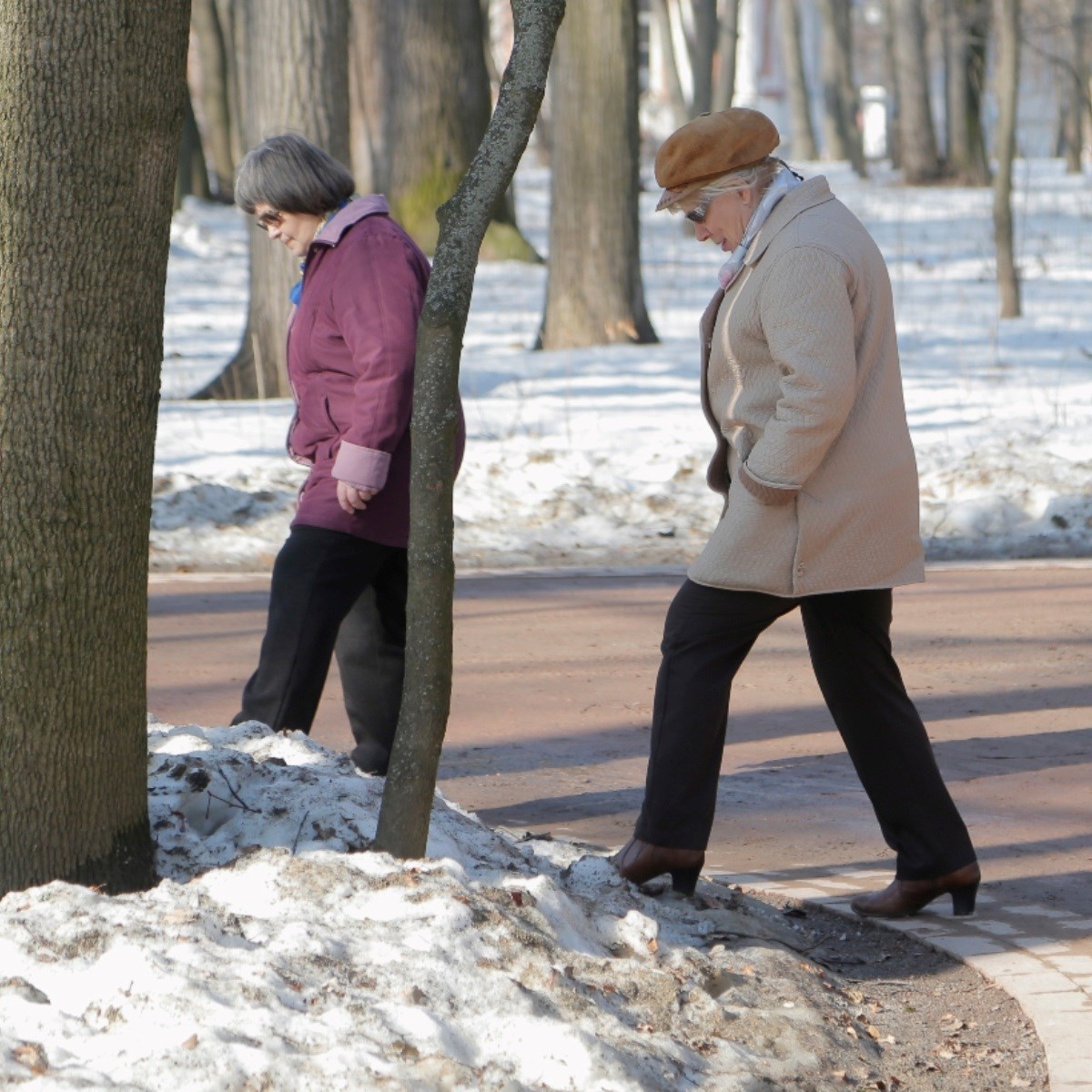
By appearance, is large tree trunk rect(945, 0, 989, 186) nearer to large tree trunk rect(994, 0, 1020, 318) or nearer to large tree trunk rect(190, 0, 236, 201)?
large tree trunk rect(190, 0, 236, 201)

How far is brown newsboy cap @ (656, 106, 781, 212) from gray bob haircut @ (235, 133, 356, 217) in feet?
3.69

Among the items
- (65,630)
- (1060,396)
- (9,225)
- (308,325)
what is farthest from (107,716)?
(1060,396)

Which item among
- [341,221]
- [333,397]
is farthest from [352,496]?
[341,221]

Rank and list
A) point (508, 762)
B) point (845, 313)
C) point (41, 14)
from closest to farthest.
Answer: point (41, 14) → point (845, 313) → point (508, 762)

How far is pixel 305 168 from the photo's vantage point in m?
5.21

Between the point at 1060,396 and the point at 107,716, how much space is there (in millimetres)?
11560

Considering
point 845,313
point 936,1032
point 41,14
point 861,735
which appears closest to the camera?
point 41,14

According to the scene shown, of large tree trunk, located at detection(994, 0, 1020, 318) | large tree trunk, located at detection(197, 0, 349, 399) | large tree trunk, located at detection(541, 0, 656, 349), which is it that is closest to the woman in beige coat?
large tree trunk, located at detection(197, 0, 349, 399)

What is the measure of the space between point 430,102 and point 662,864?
1837 cm

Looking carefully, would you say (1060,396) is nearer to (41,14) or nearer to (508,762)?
(508,762)

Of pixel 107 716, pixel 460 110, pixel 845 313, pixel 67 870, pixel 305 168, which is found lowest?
pixel 67 870

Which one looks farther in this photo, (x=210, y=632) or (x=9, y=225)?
(x=210, y=632)

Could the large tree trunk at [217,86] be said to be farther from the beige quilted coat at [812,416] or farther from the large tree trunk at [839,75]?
the beige quilted coat at [812,416]

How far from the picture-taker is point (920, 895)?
4.75 m
